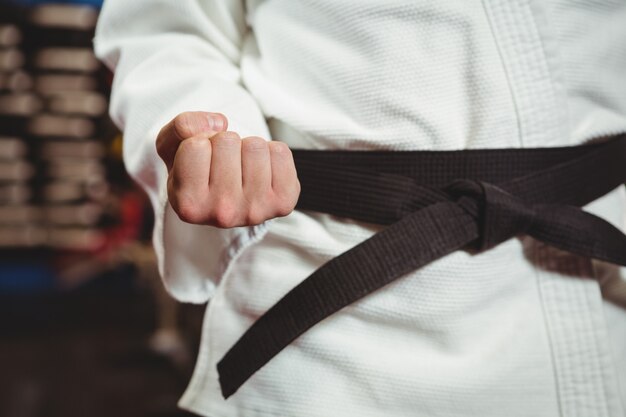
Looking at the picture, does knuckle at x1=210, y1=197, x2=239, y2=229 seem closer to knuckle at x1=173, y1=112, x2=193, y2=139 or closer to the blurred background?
knuckle at x1=173, y1=112, x2=193, y2=139

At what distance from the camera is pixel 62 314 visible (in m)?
2.75

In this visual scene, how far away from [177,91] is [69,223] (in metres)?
2.56

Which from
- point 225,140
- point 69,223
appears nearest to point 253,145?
point 225,140

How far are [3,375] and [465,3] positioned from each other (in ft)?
7.88

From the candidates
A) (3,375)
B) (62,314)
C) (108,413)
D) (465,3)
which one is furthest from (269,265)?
(62,314)

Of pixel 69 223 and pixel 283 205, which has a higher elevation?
pixel 283 205

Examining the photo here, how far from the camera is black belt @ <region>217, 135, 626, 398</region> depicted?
1.55 ft

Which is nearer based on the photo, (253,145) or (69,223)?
(253,145)

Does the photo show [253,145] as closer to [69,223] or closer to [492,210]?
[492,210]

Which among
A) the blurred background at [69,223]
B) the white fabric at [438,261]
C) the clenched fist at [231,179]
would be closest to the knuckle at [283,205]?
the clenched fist at [231,179]

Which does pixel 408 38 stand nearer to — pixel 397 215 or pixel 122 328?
pixel 397 215

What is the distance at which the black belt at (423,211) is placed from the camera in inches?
18.6

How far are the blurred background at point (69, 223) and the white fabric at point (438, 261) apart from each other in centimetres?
190

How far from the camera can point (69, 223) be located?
9.12 ft
